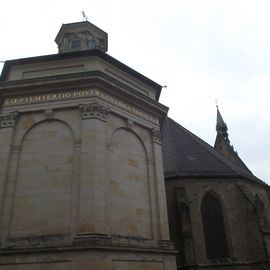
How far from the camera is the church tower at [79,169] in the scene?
1294 cm

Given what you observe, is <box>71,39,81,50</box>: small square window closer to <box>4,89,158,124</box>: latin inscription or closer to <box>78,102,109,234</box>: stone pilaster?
<box>4,89,158,124</box>: latin inscription

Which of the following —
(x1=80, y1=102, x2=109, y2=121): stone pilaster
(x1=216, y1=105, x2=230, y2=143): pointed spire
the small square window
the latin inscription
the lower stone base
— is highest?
(x1=216, y1=105, x2=230, y2=143): pointed spire

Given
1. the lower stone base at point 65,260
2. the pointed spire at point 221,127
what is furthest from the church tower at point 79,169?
the pointed spire at point 221,127

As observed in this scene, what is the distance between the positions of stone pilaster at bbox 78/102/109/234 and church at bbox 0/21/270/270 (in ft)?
0.14

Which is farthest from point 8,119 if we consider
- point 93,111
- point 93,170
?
point 93,170

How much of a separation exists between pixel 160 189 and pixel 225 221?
864 centimetres

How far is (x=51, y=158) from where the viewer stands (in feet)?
49.2

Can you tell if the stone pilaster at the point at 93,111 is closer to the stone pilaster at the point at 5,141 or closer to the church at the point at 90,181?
the church at the point at 90,181

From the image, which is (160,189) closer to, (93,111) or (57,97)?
(93,111)

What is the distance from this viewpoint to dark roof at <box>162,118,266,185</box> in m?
24.4

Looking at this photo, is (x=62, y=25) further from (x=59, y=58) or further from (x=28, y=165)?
(x=28, y=165)

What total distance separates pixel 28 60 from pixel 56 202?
8.32 meters

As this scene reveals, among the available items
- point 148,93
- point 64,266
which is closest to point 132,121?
point 148,93

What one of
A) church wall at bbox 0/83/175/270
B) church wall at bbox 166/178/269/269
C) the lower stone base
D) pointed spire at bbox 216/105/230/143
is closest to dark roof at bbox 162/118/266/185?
church wall at bbox 166/178/269/269
